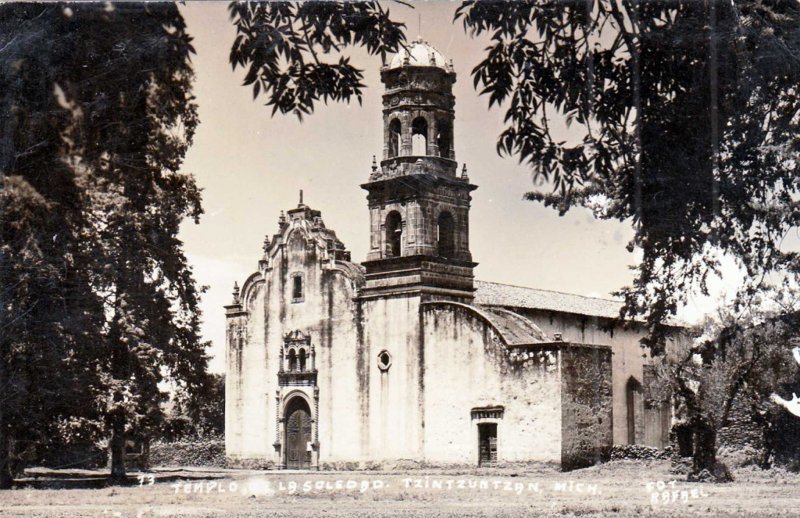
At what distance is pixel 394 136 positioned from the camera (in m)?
34.3

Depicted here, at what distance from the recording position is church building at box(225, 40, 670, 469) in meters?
30.9

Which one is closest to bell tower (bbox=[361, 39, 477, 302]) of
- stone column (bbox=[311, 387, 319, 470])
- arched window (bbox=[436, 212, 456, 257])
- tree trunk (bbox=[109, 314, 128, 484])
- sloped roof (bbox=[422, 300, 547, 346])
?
arched window (bbox=[436, 212, 456, 257])

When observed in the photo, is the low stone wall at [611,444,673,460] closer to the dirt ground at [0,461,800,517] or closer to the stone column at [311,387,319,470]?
the dirt ground at [0,461,800,517]

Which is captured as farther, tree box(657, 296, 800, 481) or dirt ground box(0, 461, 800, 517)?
tree box(657, 296, 800, 481)

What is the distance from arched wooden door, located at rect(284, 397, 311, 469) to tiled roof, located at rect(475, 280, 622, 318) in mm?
7283

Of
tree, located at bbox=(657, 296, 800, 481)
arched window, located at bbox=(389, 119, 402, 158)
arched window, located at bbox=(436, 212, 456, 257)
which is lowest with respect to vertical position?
tree, located at bbox=(657, 296, 800, 481)

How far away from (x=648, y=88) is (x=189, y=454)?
35461 mm

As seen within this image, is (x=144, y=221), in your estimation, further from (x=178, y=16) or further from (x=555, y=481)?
(x=555, y=481)

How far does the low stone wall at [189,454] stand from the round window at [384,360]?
1172 centimetres

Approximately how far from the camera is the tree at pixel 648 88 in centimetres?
1188

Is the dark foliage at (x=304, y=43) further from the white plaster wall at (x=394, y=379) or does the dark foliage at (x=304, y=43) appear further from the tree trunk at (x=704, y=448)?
the white plaster wall at (x=394, y=379)

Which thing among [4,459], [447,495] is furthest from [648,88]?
[4,459]

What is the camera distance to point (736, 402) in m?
31.0


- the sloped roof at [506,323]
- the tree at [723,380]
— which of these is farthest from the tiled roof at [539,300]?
the tree at [723,380]
